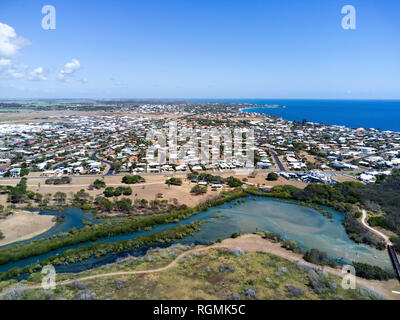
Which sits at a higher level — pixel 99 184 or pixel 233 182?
pixel 99 184

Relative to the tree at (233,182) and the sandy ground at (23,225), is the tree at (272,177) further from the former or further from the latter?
the sandy ground at (23,225)

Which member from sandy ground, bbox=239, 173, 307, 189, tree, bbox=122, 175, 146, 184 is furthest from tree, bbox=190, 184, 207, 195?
sandy ground, bbox=239, 173, 307, 189

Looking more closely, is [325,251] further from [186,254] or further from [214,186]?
[214,186]

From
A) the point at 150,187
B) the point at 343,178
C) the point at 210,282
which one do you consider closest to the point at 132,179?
the point at 150,187

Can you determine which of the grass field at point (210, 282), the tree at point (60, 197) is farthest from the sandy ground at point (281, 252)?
the tree at point (60, 197)

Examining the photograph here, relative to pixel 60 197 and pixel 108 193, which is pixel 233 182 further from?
pixel 60 197

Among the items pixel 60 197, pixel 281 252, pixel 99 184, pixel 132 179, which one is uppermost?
pixel 132 179

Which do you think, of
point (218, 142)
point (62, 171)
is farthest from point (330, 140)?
point (62, 171)
